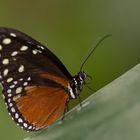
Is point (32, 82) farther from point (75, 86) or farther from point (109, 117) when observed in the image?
point (109, 117)

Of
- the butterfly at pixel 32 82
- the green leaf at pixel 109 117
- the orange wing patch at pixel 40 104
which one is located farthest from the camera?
the orange wing patch at pixel 40 104

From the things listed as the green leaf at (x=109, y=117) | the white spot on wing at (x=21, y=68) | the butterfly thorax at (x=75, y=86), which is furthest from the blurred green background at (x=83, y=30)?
the green leaf at (x=109, y=117)

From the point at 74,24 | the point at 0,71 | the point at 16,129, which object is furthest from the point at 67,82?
the point at 74,24

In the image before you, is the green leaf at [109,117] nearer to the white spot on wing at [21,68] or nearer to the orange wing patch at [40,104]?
the white spot on wing at [21,68]

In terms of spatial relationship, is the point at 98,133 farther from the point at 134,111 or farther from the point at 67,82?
the point at 67,82

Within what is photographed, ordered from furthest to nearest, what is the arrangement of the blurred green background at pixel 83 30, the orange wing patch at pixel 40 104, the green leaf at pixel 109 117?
the blurred green background at pixel 83 30
the orange wing patch at pixel 40 104
the green leaf at pixel 109 117

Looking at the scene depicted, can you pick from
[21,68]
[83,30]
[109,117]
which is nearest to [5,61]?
[21,68]

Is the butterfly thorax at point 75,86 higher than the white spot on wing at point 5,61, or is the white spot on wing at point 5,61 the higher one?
the white spot on wing at point 5,61

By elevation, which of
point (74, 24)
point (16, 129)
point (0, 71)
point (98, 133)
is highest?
point (98, 133)
